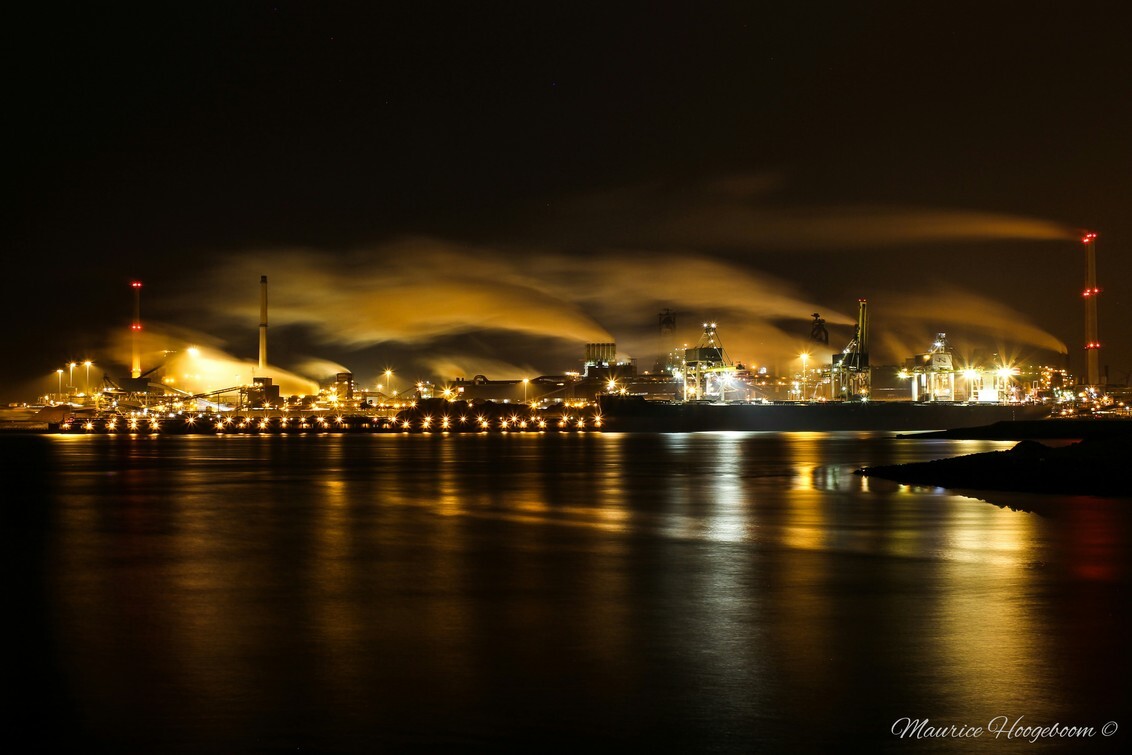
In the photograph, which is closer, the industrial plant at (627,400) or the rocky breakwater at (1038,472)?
the rocky breakwater at (1038,472)

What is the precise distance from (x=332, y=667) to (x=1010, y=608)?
635 centimetres

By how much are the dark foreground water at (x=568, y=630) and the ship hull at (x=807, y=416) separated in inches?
4684

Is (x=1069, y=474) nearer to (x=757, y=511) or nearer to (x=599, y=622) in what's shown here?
(x=757, y=511)

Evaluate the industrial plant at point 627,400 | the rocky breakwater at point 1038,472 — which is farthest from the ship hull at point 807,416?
the rocky breakwater at point 1038,472

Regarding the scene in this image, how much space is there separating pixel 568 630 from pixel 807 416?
450ft

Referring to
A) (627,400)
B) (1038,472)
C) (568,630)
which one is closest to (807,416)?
(627,400)

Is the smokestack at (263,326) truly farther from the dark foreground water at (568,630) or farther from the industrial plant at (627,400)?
the dark foreground water at (568,630)

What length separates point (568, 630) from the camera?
9.97m

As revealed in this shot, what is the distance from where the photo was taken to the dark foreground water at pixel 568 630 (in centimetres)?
688

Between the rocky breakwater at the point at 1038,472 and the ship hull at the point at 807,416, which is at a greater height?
the ship hull at the point at 807,416

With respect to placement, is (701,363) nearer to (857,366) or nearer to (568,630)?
(857,366)

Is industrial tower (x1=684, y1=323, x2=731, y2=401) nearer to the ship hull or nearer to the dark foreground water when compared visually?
the ship hull

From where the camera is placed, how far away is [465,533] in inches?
742

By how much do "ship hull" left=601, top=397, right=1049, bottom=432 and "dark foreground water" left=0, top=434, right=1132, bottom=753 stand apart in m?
119
